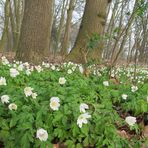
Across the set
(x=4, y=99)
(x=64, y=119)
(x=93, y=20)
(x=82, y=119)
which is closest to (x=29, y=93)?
(x=4, y=99)

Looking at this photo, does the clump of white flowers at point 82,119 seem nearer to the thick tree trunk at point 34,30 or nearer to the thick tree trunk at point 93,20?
the thick tree trunk at point 34,30

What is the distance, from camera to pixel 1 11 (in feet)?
115

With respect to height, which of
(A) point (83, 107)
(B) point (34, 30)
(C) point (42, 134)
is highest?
(B) point (34, 30)

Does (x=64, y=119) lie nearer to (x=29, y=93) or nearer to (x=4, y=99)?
(x=29, y=93)

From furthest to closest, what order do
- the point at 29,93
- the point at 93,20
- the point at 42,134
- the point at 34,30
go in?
the point at 93,20, the point at 34,30, the point at 29,93, the point at 42,134

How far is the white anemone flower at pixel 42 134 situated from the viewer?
2443mm

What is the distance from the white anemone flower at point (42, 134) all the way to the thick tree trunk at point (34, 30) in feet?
21.5

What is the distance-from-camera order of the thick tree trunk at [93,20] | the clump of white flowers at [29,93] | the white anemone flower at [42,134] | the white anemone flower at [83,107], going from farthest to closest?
the thick tree trunk at [93,20]
the clump of white flowers at [29,93]
the white anemone flower at [83,107]
the white anemone flower at [42,134]

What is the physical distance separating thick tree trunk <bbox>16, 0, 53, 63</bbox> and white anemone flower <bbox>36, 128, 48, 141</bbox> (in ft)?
21.5

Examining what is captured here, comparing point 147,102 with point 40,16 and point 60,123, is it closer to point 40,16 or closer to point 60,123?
point 60,123

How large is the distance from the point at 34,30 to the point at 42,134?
6.87 metres

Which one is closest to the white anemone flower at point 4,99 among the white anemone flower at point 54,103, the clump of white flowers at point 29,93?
the clump of white flowers at point 29,93

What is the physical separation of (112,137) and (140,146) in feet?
0.91

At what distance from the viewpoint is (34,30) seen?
9.12 meters
